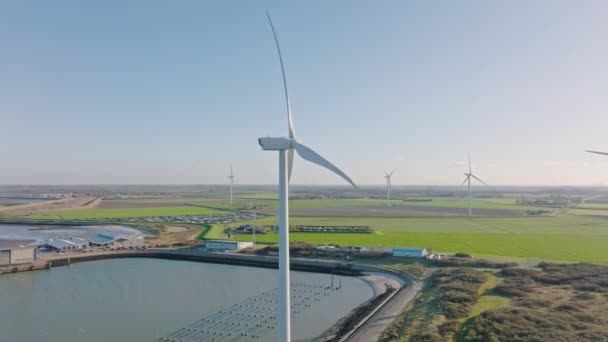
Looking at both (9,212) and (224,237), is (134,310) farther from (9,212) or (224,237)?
(9,212)

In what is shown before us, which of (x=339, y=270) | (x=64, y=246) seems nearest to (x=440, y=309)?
(x=339, y=270)

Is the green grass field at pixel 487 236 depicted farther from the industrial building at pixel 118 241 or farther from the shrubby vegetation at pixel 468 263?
the industrial building at pixel 118 241

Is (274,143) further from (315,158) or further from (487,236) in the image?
(487,236)

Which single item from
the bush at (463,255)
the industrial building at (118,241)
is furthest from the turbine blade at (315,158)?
the industrial building at (118,241)

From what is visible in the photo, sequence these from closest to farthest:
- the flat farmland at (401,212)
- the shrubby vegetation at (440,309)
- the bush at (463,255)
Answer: the shrubby vegetation at (440,309)
the bush at (463,255)
the flat farmland at (401,212)

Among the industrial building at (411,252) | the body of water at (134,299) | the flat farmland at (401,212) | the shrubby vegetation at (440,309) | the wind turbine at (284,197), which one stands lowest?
the body of water at (134,299)

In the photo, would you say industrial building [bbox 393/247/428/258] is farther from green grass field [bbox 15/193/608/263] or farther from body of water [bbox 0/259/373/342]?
body of water [bbox 0/259/373/342]
